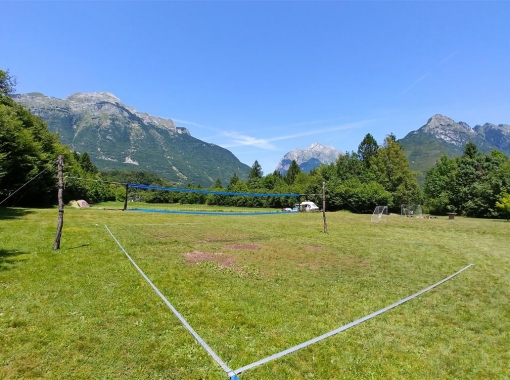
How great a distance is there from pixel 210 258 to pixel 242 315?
21.4ft

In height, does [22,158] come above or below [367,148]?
below

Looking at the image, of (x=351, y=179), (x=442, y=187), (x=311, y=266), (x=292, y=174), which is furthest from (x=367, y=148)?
(x=311, y=266)

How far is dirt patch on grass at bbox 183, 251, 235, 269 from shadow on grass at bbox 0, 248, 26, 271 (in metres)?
6.17

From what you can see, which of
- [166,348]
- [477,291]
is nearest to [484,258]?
[477,291]

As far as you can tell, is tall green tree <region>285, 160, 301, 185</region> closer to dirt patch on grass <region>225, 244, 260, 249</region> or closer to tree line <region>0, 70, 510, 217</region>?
tree line <region>0, 70, 510, 217</region>

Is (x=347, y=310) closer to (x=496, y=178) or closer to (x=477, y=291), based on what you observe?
(x=477, y=291)

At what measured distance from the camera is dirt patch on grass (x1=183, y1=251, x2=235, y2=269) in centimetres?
1265

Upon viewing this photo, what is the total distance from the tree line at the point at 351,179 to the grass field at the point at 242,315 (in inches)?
844

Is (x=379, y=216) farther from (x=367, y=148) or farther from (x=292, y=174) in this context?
(x=292, y=174)

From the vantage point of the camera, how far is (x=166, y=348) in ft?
18.8

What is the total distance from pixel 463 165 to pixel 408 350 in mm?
64953

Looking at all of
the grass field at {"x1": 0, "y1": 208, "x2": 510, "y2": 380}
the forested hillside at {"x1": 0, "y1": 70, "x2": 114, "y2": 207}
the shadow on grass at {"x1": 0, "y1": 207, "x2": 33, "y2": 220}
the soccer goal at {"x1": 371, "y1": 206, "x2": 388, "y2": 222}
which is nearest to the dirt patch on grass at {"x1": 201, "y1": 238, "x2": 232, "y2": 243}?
the grass field at {"x1": 0, "y1": 208, "x2": 510, "y2": 380}

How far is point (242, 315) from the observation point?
288 inches

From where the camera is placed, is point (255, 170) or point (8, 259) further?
point (255, 170)
